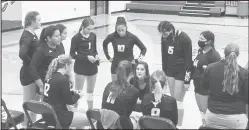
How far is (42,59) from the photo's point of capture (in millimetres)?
5434

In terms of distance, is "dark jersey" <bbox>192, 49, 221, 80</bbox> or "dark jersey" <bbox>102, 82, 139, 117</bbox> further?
"dark jersey" <bbox>192, 49, 221, 80</bbox>

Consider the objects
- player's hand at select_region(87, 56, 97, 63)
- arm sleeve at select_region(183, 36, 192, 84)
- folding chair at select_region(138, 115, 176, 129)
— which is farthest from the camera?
player's hand at select_region(87, 56, 97, 63)

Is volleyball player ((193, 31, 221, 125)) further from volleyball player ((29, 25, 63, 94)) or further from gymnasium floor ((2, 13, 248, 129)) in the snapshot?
volleyball player ((29, 25, 63, 94))

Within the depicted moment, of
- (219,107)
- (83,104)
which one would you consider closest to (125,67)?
(219,107)

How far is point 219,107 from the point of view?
15.0ft

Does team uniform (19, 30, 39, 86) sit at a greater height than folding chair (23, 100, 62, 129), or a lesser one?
greater

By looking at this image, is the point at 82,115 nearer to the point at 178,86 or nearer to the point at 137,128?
the point at 137,128

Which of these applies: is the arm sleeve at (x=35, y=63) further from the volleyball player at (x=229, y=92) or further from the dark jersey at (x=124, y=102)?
the volleyball player at (x=229, y=92)

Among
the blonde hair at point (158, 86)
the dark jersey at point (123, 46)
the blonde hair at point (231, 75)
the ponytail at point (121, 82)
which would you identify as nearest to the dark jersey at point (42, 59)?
the ponytail at point (121, 82)

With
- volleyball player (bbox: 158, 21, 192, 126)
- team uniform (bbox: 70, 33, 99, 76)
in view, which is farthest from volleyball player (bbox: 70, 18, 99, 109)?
volleyball player (bbox: 158, 21, 192, 126)

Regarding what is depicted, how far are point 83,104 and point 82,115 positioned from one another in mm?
2352

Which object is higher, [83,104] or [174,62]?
[174,62]

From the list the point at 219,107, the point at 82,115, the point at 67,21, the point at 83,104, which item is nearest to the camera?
the point at 219,107

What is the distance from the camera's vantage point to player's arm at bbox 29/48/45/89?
532 centimetres
